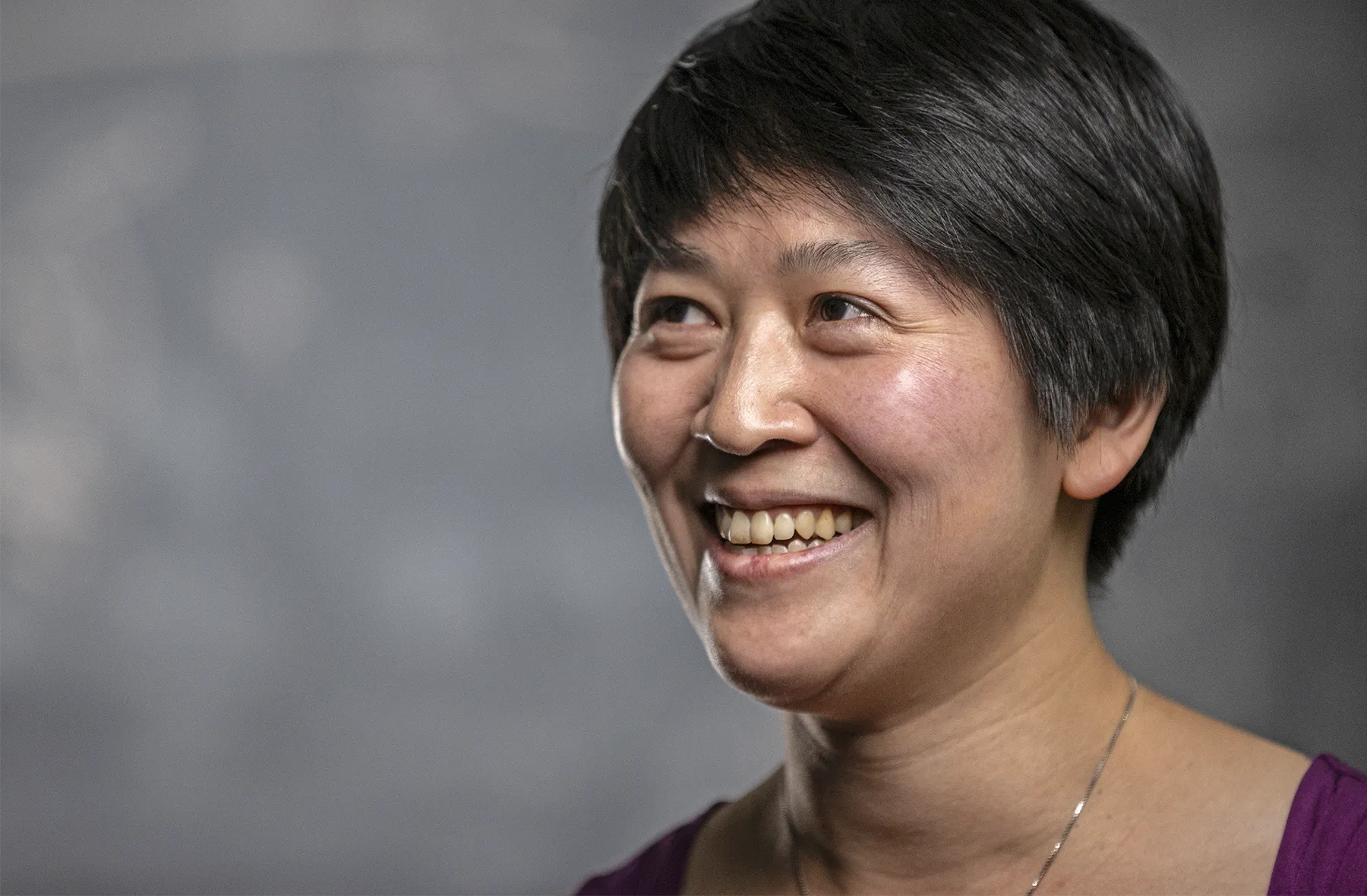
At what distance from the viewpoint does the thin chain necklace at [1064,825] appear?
1.75 meters

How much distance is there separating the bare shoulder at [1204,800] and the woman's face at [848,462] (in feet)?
0.80

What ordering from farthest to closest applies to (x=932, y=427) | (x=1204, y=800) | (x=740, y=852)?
(x=740, y=852), (x=1204, y=800), (x=932, y=427)

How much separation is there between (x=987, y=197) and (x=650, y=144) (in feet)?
1.43

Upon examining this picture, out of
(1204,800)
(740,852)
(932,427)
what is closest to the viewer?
(932,427)

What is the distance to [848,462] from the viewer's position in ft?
5.41

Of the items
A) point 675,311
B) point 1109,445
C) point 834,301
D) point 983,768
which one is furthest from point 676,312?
point 983,768

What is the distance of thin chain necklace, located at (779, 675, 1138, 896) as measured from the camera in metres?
1.75

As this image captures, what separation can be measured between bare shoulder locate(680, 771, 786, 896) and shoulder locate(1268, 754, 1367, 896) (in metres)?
0.63

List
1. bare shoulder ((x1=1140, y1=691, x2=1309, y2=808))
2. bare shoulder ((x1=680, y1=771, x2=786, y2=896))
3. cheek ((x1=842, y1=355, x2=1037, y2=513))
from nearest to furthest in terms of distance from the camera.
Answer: cheek ((x1=842, y1=355, x2=1037, y2=513))
bare shoulder ((x1=1140, y1=691, x2=1309, y2=808))
bare shoulder ((x1=680, y1=771, x2=786, y2=896))

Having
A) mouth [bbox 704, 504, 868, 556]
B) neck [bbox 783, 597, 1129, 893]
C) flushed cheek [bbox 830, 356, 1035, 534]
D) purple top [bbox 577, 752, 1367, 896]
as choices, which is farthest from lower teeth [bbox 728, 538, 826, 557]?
purple top [bbox 577, 752, 1367, 896]

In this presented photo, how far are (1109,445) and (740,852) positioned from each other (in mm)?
764

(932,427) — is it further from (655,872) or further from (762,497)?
(655,872)

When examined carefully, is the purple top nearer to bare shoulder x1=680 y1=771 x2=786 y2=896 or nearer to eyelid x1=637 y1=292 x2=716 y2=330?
bare shoulder x1=680 y1=771 x2=786 y2=896

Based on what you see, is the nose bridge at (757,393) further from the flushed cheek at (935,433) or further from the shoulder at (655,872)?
the shoulder at (655,872)
